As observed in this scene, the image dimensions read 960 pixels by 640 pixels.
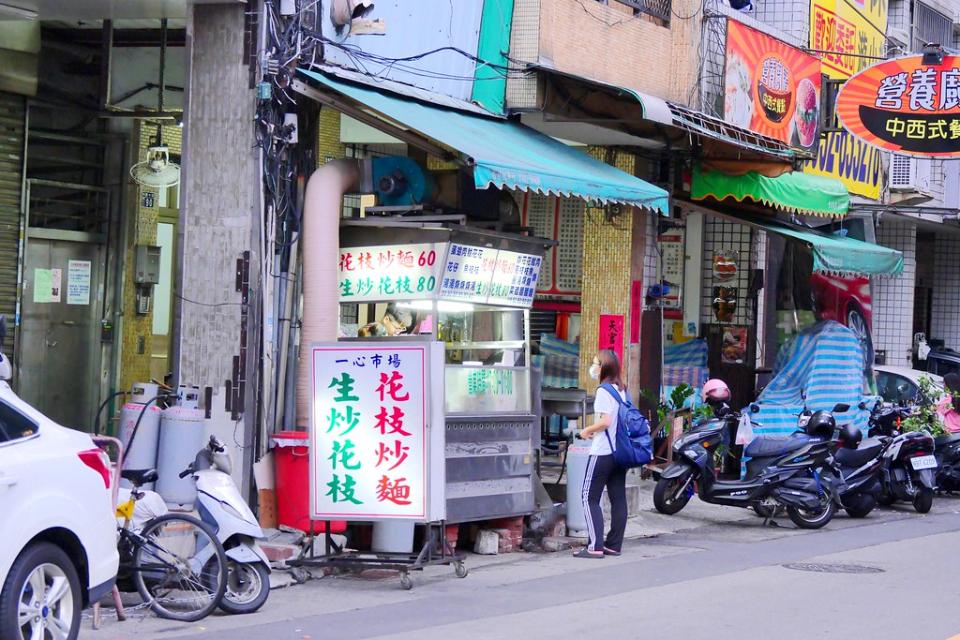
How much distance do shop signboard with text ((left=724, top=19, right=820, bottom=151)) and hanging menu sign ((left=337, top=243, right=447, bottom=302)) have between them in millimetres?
6520

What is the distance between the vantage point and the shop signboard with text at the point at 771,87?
1697 cm

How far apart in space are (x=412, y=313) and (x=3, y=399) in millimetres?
5116

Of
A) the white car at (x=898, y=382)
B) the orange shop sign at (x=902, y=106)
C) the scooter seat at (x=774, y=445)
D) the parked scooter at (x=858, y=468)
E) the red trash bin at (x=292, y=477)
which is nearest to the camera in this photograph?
the red trash bin at (x=292, y=477)

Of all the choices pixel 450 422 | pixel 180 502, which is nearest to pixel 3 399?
pixel 180 502

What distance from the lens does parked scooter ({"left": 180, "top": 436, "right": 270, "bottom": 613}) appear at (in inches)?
351

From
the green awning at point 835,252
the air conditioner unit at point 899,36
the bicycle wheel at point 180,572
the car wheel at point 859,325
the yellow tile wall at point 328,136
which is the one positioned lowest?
the bicycle wheel at point 180,572

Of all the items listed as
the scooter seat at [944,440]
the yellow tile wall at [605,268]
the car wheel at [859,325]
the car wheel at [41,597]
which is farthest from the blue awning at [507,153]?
the car wheel at [859,325]

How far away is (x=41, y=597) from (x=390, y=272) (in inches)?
207

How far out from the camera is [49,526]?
6.97 meters

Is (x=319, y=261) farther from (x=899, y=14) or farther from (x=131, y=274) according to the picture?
(x=899, y=14)

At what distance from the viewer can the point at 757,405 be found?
673 inches

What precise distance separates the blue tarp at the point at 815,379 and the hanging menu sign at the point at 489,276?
18.9 ft

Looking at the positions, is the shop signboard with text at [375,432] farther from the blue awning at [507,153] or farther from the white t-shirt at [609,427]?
the white t-shirt at [609,427]

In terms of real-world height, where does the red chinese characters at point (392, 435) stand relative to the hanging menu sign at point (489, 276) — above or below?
below
